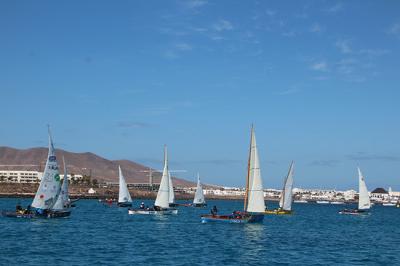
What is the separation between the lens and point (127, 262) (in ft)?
134

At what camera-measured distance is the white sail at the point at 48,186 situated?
72.5 m

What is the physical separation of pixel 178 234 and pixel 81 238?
40.7 feet

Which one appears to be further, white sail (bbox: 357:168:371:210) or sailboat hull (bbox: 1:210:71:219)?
white sail (bbox: 357:168:371:210)

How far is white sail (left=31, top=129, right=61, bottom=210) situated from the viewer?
72.5 metres

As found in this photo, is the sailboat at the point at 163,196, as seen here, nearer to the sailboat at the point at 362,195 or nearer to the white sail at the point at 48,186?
the white sail at the point at 48,186

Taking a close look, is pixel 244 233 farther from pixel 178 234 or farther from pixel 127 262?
pixel 127 262

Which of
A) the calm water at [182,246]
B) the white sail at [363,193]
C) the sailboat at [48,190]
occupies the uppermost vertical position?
the white sail at [363,193]

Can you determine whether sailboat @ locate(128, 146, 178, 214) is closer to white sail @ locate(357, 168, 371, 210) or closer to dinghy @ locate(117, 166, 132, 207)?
dinghy @ locate(117, 166, 132, 207)

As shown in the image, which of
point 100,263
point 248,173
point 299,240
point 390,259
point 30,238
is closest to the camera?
point 100,263

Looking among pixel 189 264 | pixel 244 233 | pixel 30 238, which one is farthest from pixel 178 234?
pixel 189 264

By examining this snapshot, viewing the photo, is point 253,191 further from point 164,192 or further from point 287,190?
point 287,190

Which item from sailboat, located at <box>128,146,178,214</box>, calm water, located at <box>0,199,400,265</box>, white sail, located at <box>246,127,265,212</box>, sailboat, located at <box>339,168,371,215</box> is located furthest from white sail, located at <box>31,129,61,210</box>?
sailboat, located at <box>339,168,371,215</box>

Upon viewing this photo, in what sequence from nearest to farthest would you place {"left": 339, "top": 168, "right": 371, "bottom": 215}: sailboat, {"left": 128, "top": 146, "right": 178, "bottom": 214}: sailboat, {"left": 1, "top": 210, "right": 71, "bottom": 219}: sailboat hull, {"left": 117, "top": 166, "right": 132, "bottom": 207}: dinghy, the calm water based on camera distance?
the calm water → {"left": 1, "top": 210, "right": 71, "bottom": 219}: sailboat hull → {"left": 128, "top": 146, "right": 178, "bottom": 214}: sailboat → {"left": 339, "top": 168, "right": 371, "bottom": 215}: sailboat → {"left": 117, "top": 166, "right": 132, "bottom": 207}: dinghy

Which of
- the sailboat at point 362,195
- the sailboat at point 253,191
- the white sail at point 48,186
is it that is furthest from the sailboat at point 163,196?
the sailboat at point 362,195
